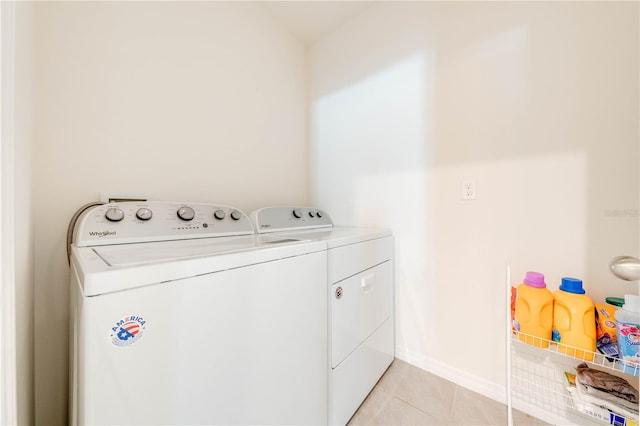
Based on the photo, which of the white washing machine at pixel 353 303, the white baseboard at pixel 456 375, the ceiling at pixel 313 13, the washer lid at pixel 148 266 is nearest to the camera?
the washer lid at pixel 148 266

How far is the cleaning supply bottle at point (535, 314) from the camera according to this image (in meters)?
0.91

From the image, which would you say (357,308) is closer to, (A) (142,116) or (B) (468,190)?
(B) (468,190)

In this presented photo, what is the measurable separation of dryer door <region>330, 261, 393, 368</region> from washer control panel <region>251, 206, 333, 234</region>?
1.64 feet

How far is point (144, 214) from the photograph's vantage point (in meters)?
0.94

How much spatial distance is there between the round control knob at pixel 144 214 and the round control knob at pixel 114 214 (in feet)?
0.17

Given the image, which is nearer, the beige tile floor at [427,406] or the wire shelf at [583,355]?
the wire shelf at [583,355]

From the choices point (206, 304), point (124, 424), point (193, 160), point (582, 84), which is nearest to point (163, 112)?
point (193, 160)

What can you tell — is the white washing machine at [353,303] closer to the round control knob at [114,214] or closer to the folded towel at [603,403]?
the round control knob at [114,214]

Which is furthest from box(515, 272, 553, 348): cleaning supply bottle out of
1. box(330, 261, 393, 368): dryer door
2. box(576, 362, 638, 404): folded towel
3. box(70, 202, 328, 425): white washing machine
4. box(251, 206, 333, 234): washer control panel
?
box(251, 206, 333, 234): washer control panel

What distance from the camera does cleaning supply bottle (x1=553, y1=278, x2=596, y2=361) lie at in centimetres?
83

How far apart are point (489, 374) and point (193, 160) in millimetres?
1922

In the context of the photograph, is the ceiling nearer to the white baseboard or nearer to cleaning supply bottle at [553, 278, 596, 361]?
cleaning supply bottle at [553, 278, 596, 361]

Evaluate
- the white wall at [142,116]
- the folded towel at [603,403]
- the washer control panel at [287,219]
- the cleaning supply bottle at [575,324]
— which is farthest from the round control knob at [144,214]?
the folded towel at [603,403]

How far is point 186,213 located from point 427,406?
146 cm
